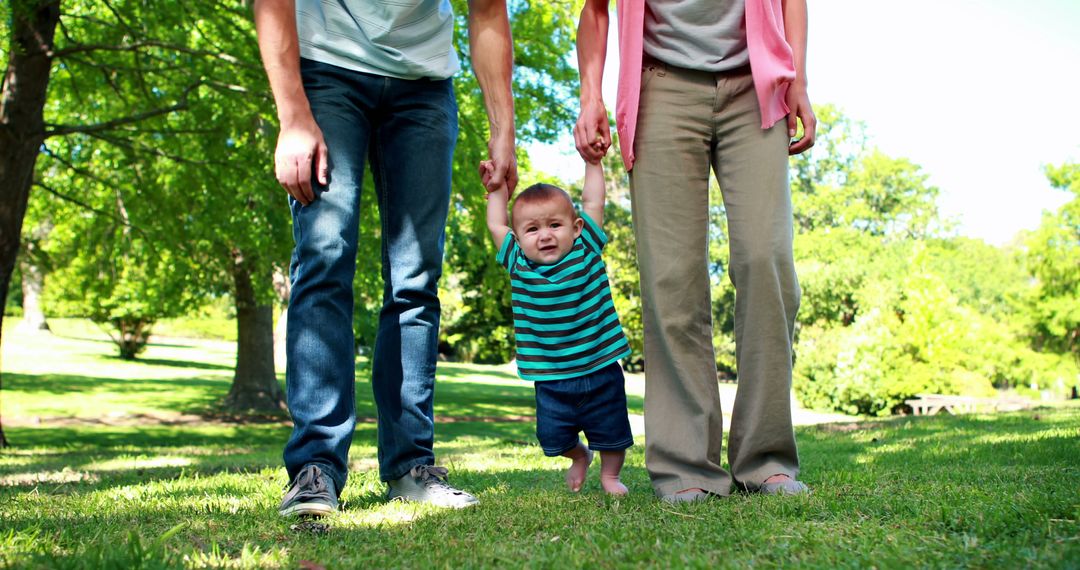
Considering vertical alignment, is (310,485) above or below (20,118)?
below

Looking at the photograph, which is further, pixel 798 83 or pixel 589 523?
pixel 798 83

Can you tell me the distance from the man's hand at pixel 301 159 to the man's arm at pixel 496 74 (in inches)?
28.8

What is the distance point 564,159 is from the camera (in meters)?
18.2

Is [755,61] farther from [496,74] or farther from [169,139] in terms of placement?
[169,139]

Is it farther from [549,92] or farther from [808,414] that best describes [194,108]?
[808,414]

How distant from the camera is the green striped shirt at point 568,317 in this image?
3.18 metres

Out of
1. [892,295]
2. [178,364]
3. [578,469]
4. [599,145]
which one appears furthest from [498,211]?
[178,364]

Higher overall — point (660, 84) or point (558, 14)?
point (558, 14)

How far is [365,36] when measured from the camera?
292cm

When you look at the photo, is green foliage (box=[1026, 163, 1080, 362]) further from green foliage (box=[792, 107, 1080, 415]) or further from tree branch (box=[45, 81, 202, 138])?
tree branch (box=[45, 81, 202, 138])

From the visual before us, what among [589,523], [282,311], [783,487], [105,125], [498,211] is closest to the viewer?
[589,523]

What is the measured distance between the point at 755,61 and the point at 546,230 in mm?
946

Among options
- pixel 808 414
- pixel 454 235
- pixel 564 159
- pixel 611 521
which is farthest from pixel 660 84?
pixel 808 414

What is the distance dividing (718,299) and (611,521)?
40874 mm
